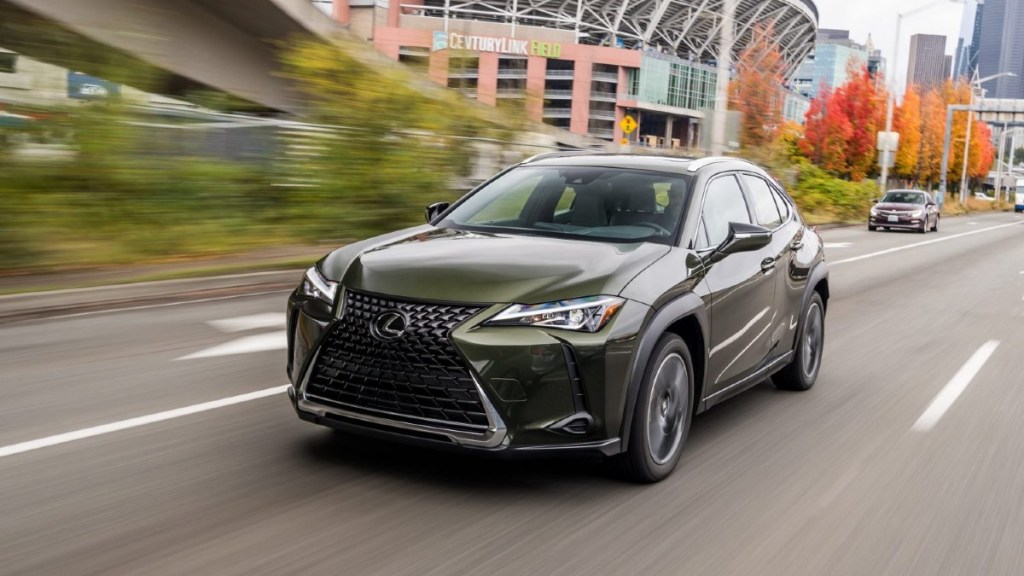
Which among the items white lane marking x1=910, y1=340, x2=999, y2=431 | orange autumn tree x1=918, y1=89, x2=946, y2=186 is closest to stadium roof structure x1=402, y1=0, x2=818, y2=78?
orange autumn tree x1=918, y1=89, x2=946, y2=186

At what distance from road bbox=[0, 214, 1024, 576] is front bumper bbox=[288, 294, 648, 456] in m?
0.28

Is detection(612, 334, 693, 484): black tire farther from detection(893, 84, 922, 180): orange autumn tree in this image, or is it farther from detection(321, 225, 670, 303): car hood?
detection(893, 84, 922, 180): orange autumn tree

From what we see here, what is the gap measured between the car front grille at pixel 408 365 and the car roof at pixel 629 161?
1.97m

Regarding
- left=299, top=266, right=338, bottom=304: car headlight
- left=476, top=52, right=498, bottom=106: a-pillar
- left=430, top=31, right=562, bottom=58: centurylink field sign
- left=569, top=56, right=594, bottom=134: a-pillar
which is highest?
left=430, top=31, right=562, bottom=58: centurylink field sign

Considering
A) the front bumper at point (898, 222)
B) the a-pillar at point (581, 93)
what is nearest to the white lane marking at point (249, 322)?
the front bumper at point (898, 222)

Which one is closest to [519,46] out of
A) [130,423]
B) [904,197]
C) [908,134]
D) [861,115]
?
[908,134]

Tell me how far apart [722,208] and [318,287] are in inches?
92.8

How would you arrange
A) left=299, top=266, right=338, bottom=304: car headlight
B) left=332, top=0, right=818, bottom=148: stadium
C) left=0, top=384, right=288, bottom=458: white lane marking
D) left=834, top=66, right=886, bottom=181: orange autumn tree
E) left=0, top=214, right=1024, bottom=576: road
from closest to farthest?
left=0, top=214, right=1024, bottom=576: road → left=299, top=266, right=338, bottom=304: car headlight → left=0, top=384, right=288, bottom=458: white lane marking → left=834, top=66, right=886, bottom=181: orange autumn tree → left=332, top=0, right=818, bottom=148: stadium

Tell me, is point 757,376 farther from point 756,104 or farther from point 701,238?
point 756,104

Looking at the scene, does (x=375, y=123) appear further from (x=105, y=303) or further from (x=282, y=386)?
(x=282, y=386)

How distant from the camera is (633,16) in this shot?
318 feet

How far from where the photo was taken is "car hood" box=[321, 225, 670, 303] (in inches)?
180

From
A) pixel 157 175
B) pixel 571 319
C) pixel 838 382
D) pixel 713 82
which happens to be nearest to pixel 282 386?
pixel 571 319

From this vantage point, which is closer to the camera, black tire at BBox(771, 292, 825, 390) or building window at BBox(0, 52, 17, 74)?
black tire at BBox(771, 292, 825, 390)
